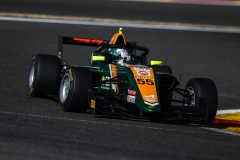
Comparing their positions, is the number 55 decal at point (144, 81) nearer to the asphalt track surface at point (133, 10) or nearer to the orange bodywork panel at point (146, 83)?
the orange bodywork panel at point (146, 83)

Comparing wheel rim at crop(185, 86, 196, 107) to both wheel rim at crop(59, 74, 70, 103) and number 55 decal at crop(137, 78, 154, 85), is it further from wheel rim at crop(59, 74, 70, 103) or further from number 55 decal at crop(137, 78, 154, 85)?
wheel rim at crop(59, 74, 70, 103)

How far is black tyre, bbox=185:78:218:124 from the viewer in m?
10.9

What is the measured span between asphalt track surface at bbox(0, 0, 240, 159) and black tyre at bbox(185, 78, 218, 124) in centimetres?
32

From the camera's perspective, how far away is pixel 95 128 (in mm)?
9445

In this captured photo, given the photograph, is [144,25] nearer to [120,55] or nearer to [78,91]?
[120,55]

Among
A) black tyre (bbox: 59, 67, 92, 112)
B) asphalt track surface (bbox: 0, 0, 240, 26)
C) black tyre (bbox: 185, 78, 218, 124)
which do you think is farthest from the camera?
asphalt track surface (bbox: 0, 0, 240, 26)

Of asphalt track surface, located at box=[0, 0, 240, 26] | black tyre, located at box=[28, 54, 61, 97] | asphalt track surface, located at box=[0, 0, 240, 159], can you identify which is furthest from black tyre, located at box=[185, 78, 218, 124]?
asphalt track surface, located at box=[0, 0, 240, 26]

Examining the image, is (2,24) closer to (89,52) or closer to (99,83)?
(89,52)

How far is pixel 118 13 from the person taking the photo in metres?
24.4

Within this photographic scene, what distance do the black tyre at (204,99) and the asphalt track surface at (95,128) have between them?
1.06ft

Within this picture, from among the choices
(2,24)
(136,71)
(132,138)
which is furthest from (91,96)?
(2,24)

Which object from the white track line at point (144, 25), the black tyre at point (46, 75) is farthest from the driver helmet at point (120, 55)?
the white track line at point (144, 25)

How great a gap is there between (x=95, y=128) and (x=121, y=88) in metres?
1.99

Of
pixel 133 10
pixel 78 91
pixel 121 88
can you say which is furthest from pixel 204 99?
pixel 133 10
